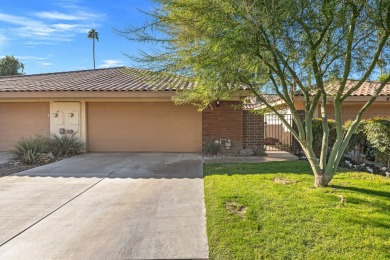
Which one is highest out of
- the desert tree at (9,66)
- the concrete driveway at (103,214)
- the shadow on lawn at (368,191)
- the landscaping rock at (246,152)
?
the desert tree at (9,66)

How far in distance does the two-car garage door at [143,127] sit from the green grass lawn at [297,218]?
6.53 m

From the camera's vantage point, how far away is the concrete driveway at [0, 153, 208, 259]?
429cm

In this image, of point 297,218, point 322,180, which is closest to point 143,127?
point 322,180

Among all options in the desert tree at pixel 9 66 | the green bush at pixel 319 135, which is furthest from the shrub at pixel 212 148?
the desert tree at pixel 9 66

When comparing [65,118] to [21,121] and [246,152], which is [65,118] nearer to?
[21,121]

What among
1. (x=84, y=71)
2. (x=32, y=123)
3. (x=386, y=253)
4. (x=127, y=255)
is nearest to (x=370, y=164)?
(x=386, y=253)

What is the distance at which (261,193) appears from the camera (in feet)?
21.6

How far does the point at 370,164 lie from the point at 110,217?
888 centimetres

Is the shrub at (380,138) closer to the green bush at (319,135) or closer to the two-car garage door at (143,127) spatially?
the green bush at (319,135)

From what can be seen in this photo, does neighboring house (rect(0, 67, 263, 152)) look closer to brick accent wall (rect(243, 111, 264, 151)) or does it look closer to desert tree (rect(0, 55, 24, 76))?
brick accent wall (rect(243, 111, 264, 151))

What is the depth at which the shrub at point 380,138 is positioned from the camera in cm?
915

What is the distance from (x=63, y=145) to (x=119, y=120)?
2.71 meters

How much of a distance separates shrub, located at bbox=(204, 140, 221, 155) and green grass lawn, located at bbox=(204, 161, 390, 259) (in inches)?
210

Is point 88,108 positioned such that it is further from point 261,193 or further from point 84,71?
point 261,193
